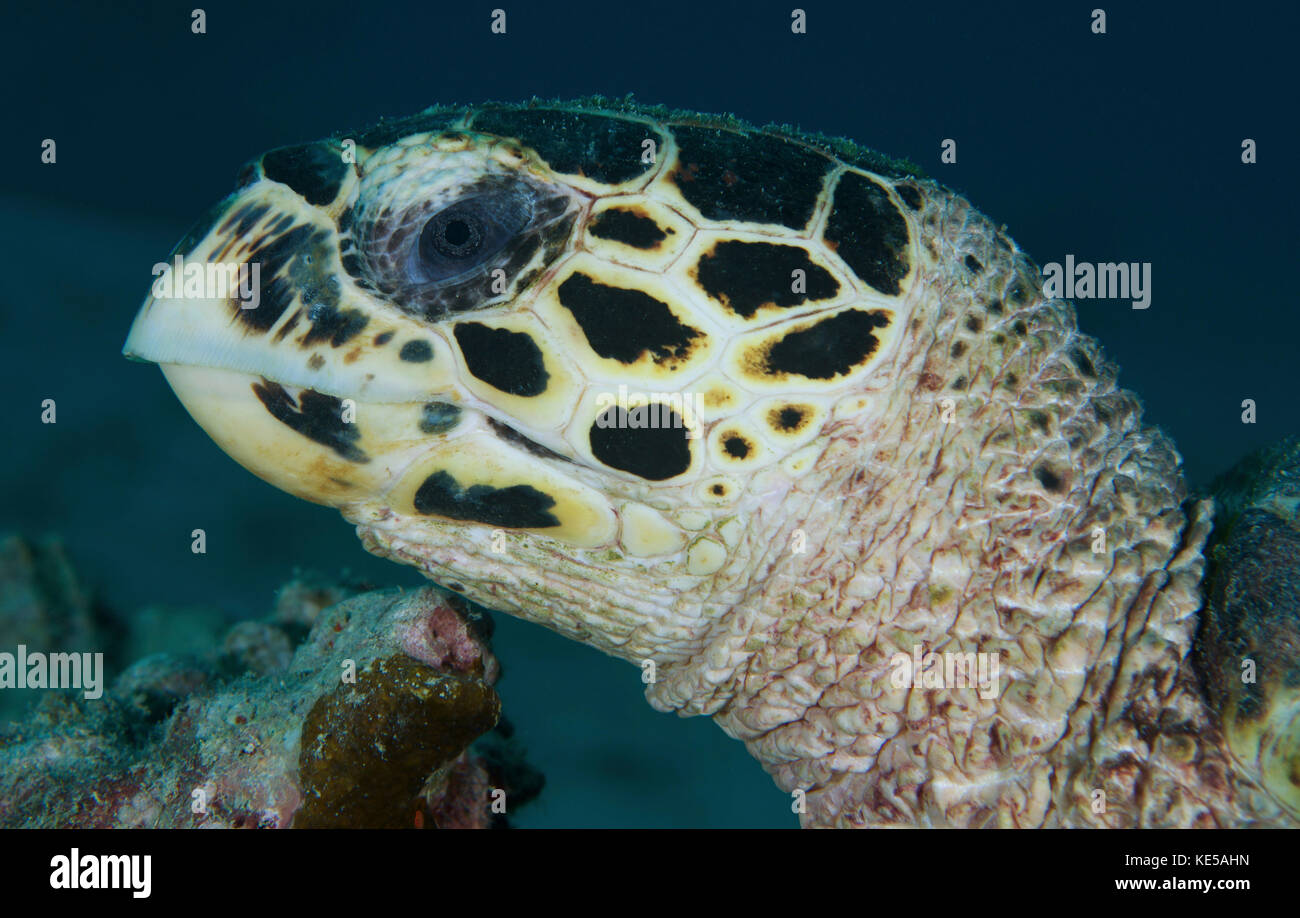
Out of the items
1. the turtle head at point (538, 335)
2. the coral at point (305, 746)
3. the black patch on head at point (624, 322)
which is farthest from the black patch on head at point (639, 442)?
the coral at point (305, 746)

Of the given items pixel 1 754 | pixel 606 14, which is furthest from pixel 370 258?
pixel 606 14

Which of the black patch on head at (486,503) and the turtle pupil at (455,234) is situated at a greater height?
the turtle pupil at (455,234)

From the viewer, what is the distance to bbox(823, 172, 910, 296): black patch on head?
A: 4.66 ft

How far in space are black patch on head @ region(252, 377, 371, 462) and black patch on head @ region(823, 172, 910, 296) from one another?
3.32 feet

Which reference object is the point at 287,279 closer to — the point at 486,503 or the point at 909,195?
the point at 486,503

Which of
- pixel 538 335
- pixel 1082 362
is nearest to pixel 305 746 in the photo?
pixel 538 335

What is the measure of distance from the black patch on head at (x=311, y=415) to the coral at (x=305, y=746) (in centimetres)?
49

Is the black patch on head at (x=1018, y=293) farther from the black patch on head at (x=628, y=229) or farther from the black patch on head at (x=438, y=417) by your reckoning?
the black patch on head at (x=438, y=417)

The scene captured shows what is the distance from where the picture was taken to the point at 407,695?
1422 millimetres

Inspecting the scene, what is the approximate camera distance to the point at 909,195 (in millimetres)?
1567

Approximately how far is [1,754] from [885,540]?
1960mm

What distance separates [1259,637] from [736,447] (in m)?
1.11

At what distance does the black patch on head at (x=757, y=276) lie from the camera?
4.39 feet
